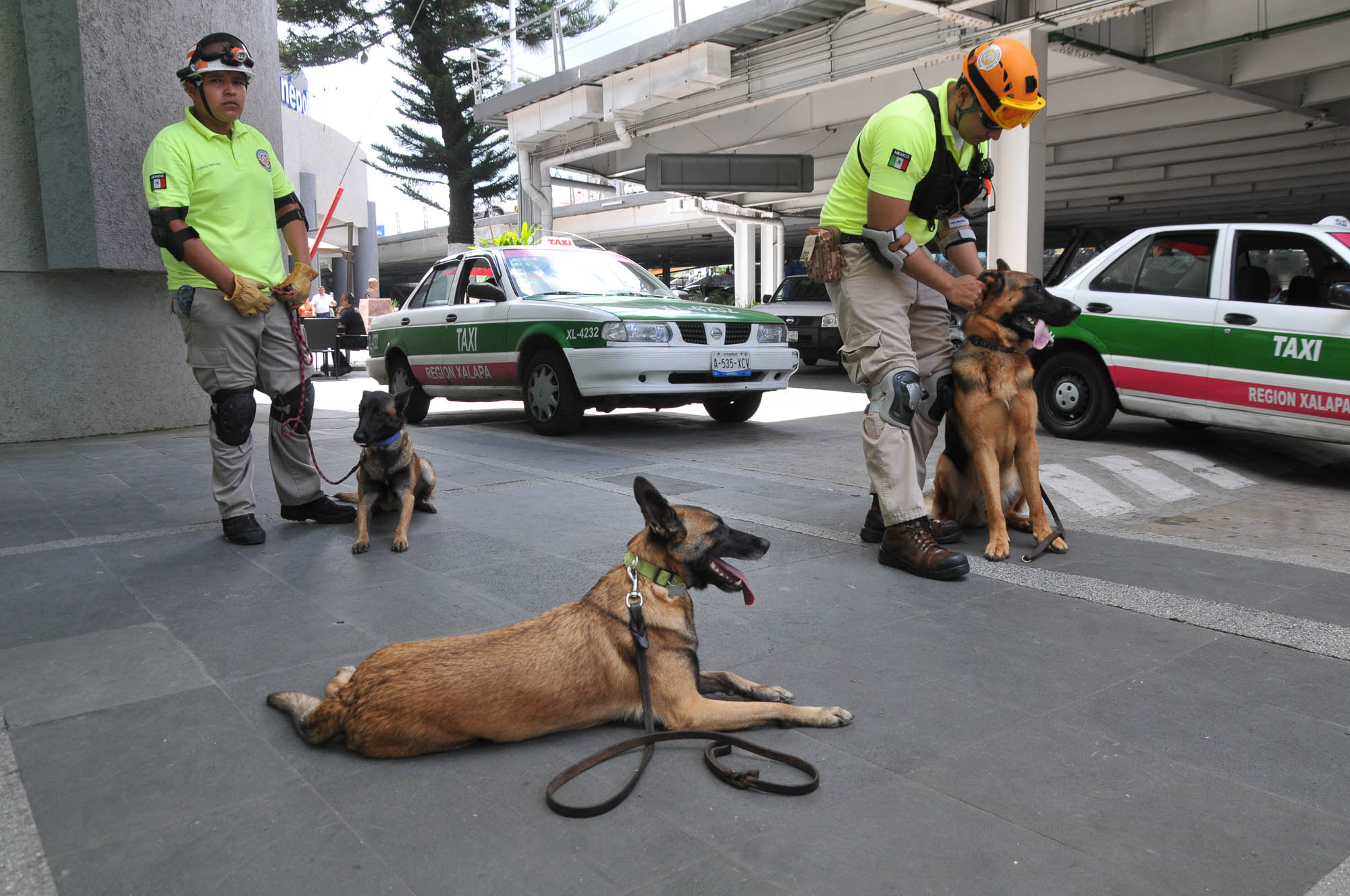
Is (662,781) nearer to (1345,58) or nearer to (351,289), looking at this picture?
(1345,58)

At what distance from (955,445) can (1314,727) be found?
2.27m

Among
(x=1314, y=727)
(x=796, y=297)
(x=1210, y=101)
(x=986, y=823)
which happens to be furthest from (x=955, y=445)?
(x=1210, y=101)

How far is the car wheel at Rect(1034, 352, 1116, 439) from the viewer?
26.0 feet

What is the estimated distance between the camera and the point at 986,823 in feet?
6.86

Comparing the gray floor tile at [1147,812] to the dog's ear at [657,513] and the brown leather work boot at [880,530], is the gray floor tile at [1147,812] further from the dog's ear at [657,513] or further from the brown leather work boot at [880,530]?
the brown leather work boot at [880,530]

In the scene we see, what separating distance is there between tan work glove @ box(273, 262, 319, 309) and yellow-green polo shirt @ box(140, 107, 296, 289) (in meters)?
0.06

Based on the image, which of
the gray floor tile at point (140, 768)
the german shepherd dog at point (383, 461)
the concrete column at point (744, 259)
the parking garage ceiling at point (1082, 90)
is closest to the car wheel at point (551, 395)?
the german shepherd dog at point (383, 461)

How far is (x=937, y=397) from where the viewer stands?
459 centimetres

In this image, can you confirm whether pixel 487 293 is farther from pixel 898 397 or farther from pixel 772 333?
pixel 898 397

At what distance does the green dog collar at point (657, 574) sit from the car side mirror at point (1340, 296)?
582 cm

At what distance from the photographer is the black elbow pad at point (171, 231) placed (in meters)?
4.25

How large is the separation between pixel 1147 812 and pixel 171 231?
435 cm

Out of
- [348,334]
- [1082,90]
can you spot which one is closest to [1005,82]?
[1082,90]

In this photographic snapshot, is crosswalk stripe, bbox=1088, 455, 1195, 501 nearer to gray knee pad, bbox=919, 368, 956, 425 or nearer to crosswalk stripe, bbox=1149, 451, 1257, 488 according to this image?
crosswalk stripe, bbox=1149, 451, 1257, 488
